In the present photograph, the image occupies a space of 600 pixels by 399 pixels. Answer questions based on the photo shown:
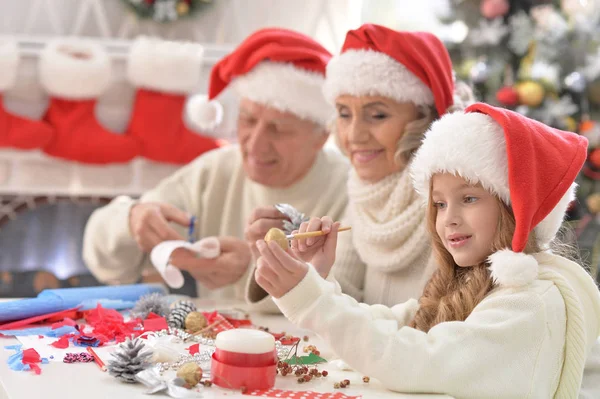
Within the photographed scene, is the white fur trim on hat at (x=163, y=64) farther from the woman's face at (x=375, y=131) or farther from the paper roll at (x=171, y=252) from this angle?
the woman's face at (x=375, y=131)

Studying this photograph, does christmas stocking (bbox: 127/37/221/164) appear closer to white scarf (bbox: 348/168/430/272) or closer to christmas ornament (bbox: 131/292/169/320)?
white scarf (bbox: 348/168/430/272)

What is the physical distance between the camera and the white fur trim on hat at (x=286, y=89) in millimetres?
2217

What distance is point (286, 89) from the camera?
2.21 m

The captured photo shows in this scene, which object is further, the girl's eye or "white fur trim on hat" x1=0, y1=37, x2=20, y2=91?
"white fur trim on hat" x1=0, y1=37, x2=20, y2=91

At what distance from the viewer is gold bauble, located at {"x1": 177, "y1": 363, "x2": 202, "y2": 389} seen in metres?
1.17

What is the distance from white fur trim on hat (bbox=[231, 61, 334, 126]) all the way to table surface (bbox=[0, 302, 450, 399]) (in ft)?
3.42

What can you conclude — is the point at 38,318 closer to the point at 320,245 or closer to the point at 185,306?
the point at 185,306

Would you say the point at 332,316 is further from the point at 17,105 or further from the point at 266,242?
the point at 17,105

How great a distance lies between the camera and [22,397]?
43.6 inches

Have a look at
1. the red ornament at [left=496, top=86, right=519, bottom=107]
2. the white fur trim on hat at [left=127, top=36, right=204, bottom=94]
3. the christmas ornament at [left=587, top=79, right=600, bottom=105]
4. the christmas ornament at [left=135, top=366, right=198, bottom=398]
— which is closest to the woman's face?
the christmas ornament at [left=135, top=366, right=198, bottom=398]

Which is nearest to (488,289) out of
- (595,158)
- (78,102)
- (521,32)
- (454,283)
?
(454,283)

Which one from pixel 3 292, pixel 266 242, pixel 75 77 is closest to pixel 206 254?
pixel 266 242

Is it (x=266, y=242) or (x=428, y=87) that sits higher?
(x=428, y=87)

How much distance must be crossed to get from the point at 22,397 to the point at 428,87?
3.68ft
